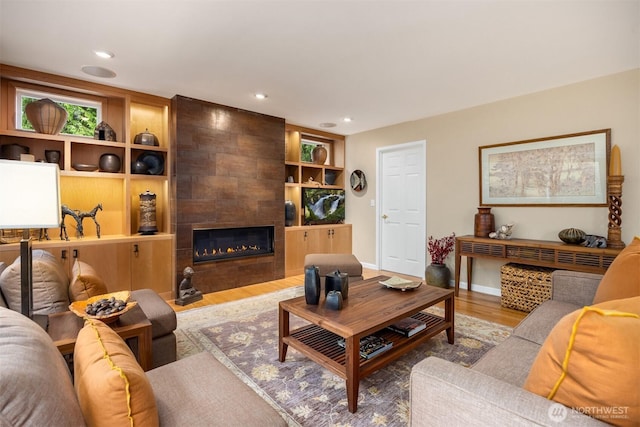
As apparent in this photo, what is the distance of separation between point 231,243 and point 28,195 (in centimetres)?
286

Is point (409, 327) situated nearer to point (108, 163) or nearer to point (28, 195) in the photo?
point (28, 195)

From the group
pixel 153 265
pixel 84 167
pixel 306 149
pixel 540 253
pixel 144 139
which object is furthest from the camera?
pixel 306 149

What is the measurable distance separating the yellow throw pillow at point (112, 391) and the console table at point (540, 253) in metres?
3.51

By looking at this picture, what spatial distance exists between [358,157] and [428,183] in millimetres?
1478

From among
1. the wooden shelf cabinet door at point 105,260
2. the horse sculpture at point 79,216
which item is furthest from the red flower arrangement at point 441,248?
the horse sculpture at point 79,216

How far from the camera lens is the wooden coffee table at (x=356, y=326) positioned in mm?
1655

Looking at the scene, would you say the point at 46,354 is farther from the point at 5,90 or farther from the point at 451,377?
the point at 5,90

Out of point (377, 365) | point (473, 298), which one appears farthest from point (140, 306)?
point (473, 298)

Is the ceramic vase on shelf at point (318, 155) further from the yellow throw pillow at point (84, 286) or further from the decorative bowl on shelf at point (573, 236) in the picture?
the yellow throw pillow at point (84, 286)

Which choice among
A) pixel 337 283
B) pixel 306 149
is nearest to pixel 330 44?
pixel 337 283

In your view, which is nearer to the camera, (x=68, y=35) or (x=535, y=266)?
(x=68, y=35)

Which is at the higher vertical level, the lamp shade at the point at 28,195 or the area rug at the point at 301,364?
the lamp shade at the point at 28,195

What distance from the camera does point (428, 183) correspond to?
14.6 feet

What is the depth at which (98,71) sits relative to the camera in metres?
2.92
